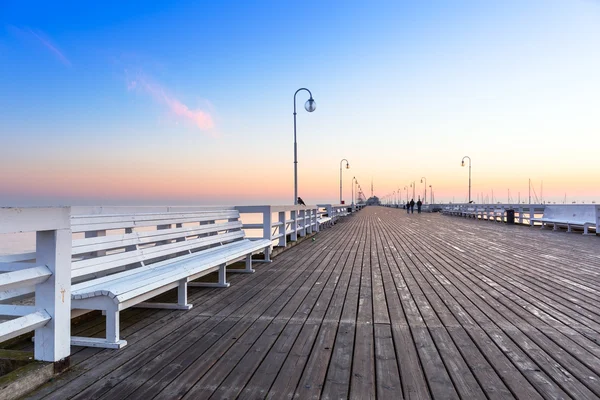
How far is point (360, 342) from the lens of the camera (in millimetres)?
2760

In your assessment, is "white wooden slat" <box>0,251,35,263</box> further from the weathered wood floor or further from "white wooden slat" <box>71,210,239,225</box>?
the weathered wood floor

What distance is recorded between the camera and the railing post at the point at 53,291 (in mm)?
2117

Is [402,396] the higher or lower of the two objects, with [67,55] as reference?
lower

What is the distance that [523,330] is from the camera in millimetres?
3031

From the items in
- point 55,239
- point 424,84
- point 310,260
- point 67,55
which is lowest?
point 310,260

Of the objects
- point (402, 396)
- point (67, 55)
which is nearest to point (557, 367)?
point (402, 396)

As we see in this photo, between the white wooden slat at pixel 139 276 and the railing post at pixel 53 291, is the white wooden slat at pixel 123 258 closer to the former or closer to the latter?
the white wooden slat at pixel 139 276

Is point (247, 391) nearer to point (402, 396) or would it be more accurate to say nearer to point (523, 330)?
point (402, 396)

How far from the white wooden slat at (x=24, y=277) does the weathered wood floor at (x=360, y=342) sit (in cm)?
63

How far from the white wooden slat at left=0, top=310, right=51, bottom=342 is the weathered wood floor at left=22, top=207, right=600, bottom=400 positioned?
373 mm

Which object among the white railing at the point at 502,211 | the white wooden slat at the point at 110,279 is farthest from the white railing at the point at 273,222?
the white railing at the point at 502,211

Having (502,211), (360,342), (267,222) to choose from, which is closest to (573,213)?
(502,211)

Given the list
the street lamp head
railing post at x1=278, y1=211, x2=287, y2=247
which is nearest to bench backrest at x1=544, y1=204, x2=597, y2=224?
the street lamp head

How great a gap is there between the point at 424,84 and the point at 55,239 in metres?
23.0
